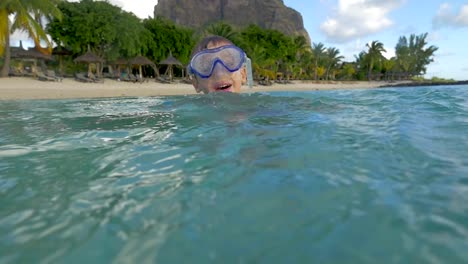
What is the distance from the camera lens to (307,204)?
1.26 meters

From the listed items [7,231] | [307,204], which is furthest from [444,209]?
[7,231]

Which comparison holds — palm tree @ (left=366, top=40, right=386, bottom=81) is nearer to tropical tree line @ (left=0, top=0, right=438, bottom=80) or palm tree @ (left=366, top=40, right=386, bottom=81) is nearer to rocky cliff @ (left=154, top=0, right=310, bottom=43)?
tropical tree line @ (left=0, top=0, right=438, bottom=80)

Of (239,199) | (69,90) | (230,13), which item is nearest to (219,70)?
(239,199)

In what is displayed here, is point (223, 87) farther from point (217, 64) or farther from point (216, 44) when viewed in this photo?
point (216, 44)

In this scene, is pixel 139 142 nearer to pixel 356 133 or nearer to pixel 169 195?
pixel 169 195

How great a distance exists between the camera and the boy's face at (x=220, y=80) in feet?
15.3

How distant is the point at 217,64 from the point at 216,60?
69 millimetres

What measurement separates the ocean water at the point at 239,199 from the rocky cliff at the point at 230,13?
90355mm

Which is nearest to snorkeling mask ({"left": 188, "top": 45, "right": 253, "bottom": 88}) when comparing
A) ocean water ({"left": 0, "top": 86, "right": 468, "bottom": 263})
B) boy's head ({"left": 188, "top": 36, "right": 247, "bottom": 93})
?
boy's head ({"left": 188, "top": 36, "right": 247, "bottom": 93})

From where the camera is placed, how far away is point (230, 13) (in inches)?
3477

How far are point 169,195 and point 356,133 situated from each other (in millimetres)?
2128

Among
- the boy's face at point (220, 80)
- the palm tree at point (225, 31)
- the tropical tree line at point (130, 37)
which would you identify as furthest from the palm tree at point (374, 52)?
the boy's face at point (220, 80)

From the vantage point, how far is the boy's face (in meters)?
4.65

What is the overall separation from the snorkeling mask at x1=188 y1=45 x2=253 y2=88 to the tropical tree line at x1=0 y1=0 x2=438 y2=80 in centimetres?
1665
